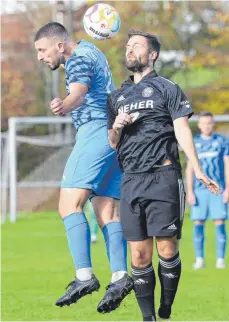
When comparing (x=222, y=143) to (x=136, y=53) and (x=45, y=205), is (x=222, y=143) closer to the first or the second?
Answer: (x=136, y=53)

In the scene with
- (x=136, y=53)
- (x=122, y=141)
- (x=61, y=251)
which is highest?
(x=136, y=53)

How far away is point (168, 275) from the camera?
30.2ft

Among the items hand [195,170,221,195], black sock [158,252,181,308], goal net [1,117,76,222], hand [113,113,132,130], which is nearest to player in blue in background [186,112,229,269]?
black sock [158,252,181,308]

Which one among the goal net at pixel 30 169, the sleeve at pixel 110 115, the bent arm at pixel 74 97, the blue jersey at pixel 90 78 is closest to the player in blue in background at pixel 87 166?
the blue jersey at pixel 90 78

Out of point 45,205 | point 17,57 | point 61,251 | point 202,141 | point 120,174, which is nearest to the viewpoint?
point 120,174

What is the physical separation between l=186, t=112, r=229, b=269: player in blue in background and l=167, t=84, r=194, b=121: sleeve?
22.2 ft

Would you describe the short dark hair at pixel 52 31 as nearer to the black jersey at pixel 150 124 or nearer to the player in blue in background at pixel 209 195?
the black jersey at pixel 150 124

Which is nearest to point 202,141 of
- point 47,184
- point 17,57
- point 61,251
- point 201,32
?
point 61,251

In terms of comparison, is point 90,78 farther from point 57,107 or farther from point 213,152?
point 213,152

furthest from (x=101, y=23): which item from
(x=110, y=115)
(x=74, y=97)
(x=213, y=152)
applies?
(x=213, y=152)

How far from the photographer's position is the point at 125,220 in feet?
29.5

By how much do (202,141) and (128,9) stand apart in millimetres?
27434

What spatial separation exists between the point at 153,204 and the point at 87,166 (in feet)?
2.43

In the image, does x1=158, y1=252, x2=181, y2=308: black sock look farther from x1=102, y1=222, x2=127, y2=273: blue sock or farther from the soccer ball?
the soccer ball
